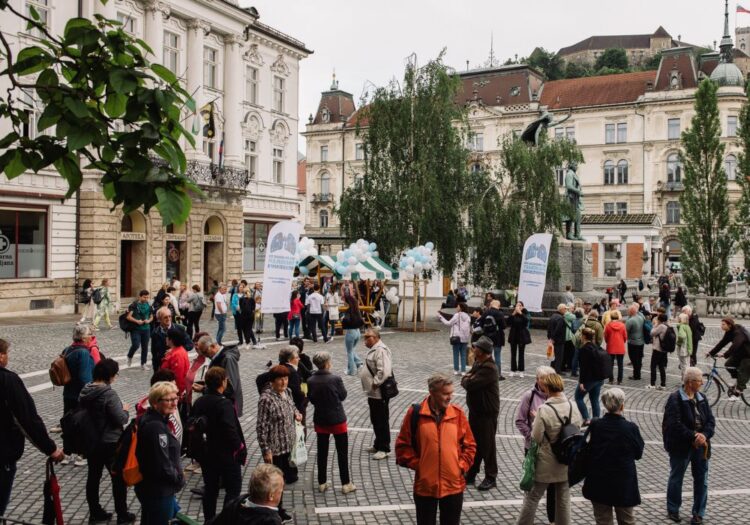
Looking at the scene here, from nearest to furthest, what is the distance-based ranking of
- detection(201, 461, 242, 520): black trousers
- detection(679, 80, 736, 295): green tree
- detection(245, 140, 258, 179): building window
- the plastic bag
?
1. detection(201, 461, 242, 520): black trousers
2. the plastic bag
3. detection(679, 80, 736, 295): green tree
4. detection(245, 140, 258, 179): building window

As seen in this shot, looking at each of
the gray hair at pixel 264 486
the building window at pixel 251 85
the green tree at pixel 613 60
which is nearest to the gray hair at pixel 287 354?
the gray hair at pixel 264 486

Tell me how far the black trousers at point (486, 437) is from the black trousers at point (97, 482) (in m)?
3.89

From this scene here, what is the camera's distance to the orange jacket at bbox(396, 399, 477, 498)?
6.11 meters

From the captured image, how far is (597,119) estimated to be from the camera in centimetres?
7250

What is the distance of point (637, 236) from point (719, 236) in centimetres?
2023

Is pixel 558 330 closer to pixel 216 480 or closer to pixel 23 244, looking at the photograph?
pixel 216 480

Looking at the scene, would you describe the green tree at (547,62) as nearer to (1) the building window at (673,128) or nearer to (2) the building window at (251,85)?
(1) the building window at (673,128)

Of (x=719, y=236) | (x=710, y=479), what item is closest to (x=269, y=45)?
(x=719, y=236)

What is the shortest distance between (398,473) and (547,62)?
12505 cm

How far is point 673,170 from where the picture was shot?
228ft

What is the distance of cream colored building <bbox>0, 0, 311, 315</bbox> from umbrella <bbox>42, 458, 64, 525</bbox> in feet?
57.3

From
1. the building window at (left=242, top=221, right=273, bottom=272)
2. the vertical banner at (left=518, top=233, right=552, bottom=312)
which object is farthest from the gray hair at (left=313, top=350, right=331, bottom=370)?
the building window at (left=242, top=221, right=273, bottom=272)

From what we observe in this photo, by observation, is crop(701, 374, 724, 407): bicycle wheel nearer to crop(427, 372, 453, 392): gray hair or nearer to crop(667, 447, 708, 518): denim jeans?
crop(667, 447, 708, 518): denim jeans

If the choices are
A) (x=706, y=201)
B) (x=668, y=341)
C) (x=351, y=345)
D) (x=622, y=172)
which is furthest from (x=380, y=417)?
(x=622, y=172)
